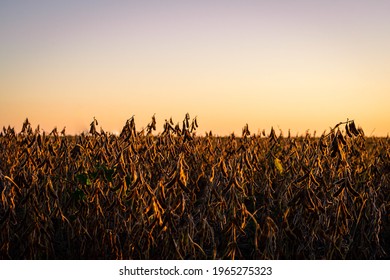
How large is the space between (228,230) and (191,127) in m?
2.20

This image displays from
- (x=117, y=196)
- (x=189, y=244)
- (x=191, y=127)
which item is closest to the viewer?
(x=189, y=244)

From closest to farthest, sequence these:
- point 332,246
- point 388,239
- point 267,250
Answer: point 267,250 → point 332,246 → point 388,239

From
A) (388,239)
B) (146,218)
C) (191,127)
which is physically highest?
(191,127)

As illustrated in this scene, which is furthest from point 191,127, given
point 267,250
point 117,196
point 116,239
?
point 267,250

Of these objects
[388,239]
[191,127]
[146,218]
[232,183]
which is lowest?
[388,239]

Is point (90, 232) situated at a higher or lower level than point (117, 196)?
lower

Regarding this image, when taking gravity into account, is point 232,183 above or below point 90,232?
above

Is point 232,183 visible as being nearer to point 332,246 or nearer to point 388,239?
point 332,246

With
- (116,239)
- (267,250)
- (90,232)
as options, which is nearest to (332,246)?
(267,250)

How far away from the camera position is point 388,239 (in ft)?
15.8
